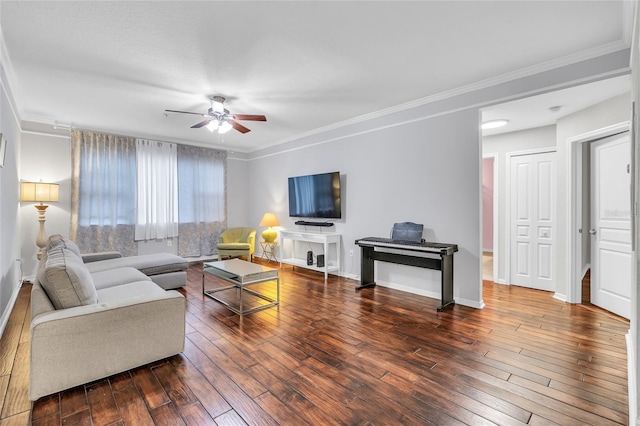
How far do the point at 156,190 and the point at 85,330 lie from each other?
4.51 metres

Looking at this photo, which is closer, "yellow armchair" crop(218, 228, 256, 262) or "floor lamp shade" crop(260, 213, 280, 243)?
"yellow armchair" crop(218, 228, 256, 262)

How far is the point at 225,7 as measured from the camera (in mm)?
2199

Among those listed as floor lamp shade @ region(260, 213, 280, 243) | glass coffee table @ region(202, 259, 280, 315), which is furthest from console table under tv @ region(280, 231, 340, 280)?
glass coffee table @ region(202, 259, 280, 315)

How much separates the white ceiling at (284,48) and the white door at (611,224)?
0.74 metres

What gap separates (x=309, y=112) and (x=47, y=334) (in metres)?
3.86

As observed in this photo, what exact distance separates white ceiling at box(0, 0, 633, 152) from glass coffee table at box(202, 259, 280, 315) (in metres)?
2.19

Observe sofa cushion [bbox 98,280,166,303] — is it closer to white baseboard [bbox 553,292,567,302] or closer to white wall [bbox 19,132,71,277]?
white wall [bbox 19,132,71,277]

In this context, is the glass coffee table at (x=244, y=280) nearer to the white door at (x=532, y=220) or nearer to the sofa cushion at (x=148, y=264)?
the sofa cushion at (x=148, y=264)

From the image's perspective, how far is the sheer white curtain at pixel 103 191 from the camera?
522cm

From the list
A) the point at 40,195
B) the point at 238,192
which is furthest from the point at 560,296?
the point at 40,195

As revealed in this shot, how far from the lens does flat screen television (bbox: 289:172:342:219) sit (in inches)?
204

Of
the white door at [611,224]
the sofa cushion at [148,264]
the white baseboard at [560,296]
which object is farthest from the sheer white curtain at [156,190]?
the white door at [611,224]

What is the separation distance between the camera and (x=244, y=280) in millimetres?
3355

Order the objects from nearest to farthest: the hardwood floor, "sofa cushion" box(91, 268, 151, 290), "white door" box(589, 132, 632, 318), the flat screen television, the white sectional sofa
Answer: the hardwood floor → the white sectional sofa → "sofa cushion" box(91, 268, 151, 290) → "white door" box(589, 132, 632, 318) → the flat screen television
